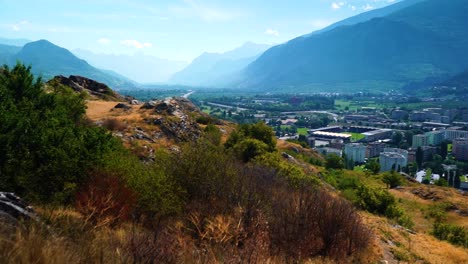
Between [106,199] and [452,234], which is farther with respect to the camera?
[452,234]

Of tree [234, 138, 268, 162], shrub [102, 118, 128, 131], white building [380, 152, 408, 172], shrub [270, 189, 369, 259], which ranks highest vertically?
shrub [102, 118, 128, 131]

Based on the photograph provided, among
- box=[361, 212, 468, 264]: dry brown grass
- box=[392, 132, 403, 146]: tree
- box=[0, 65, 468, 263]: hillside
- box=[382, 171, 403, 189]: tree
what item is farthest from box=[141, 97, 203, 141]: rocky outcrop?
box=[392, 132, 403, 146]: tree

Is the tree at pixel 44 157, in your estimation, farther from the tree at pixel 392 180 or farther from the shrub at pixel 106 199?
the tree at pixel 392 180

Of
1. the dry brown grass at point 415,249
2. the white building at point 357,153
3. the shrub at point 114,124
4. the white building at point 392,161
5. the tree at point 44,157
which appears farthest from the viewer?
the white building at point 357,153

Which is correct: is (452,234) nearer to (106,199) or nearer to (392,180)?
(106,199)

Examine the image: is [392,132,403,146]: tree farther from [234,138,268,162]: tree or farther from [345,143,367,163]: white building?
[234,138,268,162]: tree

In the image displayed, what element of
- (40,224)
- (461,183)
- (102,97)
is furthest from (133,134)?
(461,183)

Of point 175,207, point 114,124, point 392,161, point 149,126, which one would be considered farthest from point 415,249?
point 392,161

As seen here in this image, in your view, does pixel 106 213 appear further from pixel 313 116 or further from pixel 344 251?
pixel 313 116

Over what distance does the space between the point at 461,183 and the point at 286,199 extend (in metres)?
82.0

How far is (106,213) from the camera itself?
12750 mm

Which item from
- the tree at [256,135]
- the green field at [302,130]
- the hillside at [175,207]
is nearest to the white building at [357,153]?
the green field at [302,130]

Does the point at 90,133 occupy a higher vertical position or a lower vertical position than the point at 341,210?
higher

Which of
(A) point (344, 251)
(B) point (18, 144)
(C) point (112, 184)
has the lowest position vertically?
(A) point (344, 251)
